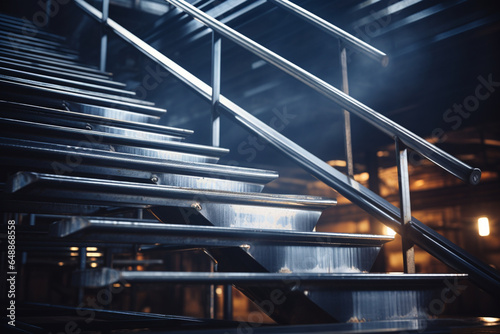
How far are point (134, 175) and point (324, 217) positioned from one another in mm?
6501

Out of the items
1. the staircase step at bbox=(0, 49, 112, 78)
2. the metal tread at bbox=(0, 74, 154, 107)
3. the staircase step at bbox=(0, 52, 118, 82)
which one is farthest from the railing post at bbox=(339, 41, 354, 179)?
the staircase step at bbox=(0, 49, 112, 78)

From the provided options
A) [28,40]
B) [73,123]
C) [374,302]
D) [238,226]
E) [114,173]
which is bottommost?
[374,302]

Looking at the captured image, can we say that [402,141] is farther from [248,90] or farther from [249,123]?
[248,90]

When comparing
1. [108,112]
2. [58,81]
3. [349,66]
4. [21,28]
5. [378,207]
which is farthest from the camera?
[21,28]

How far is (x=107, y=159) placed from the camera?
67.7 inches

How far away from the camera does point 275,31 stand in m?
3.77

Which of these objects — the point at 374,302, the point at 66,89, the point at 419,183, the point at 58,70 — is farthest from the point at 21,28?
the point at 419,183

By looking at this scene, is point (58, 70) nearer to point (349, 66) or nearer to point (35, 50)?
point (35, 50)

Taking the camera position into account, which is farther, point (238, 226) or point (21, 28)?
point (21, 28)

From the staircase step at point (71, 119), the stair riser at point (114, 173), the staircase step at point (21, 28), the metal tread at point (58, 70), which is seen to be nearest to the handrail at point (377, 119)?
the stair riser at point (114, 173)

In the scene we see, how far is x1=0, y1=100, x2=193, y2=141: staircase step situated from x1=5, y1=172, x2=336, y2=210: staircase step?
1.93ft

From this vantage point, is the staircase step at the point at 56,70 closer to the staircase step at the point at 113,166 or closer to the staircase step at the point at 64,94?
the staircase step at the point at 64,94

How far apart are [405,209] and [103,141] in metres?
1.32

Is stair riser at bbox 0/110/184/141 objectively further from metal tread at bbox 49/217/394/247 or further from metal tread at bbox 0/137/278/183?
metal tread at bbox 49/217/394/247
